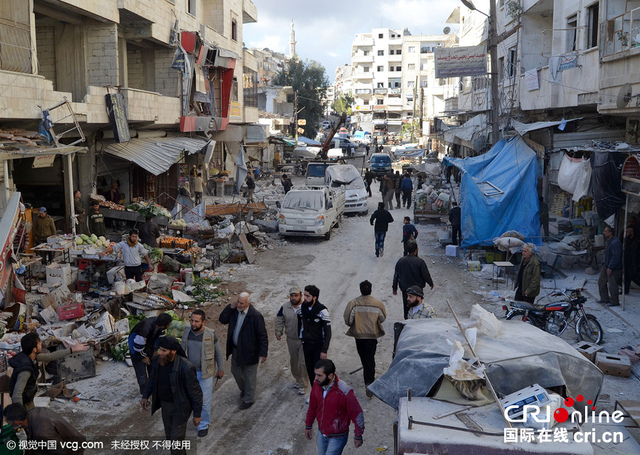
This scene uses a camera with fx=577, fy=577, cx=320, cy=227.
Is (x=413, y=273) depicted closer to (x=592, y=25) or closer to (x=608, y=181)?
(x=608, y=181)

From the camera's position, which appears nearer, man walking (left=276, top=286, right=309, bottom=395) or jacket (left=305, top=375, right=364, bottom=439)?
jacket (left=305, top=375, right=364, bottom=439)

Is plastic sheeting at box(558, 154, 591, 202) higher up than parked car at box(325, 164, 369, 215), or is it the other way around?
plastic sheeting at box(558, 154, 591, 202)

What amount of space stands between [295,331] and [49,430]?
351 centimetres

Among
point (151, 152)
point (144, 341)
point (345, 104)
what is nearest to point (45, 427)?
point (144, 341)

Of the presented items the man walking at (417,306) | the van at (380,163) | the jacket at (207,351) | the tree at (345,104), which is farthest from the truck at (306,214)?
the tree at (345,104)

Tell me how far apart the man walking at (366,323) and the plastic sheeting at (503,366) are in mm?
1961

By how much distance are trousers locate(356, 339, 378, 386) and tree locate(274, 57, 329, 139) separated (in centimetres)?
4997

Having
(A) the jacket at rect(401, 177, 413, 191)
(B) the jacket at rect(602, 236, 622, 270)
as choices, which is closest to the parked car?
(A) the jacket at rect(401, 177, 413, 191)

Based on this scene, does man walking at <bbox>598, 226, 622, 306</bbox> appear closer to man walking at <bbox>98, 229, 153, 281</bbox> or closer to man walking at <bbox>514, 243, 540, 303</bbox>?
man walking at <bbox>514, 243, 540, 303</bbox>

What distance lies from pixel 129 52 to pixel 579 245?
18208 mm

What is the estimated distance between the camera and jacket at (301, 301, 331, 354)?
24.0ft

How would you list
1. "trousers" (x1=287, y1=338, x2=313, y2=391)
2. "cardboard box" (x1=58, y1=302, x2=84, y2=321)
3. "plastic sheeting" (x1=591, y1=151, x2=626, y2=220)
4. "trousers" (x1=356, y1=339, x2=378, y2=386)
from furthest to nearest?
"plastic sheeting" (x1=591, y1=151, x2=626, y2=220) → "cardboard box" (x1=58, y1=302, x2=84, y2=321) → "trousers" (x1=287, y1=338, x2=313, y2=391) → "trousers" (x1=356, y1=339, x2=378, y2=386)

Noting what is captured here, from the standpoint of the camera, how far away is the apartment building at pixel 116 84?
484 inches

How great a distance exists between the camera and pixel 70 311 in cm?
984
